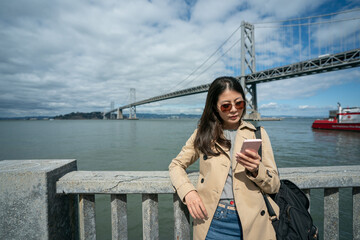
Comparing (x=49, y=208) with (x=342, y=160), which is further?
(x=342, y=160)

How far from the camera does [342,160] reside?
843 cm

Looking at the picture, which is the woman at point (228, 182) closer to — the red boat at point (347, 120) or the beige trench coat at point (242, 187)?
the beige trench coat at point (242, 187)

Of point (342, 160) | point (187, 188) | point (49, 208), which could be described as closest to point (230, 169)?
point (187, 188)

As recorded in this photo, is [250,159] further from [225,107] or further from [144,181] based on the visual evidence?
[144,181]

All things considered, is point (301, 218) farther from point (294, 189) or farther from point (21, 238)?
point (21, 238)

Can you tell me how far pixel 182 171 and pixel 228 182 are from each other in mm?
288

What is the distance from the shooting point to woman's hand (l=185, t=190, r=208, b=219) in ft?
3.37

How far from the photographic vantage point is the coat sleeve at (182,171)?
1078 mm

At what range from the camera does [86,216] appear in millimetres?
1241

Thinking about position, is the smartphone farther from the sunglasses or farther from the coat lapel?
the sunglasses

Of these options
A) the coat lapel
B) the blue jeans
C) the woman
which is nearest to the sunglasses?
the woman

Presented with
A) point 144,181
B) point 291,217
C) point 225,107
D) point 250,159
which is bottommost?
point 291,217

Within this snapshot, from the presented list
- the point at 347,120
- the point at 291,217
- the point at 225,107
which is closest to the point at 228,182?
the point at 291,217

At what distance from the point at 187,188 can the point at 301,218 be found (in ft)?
2.04
